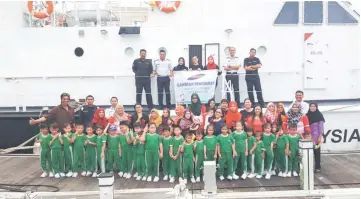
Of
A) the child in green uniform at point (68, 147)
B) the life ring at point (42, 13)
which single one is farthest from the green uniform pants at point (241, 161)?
the life ring at point (42, 13)

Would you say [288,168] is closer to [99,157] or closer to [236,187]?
[236,187]

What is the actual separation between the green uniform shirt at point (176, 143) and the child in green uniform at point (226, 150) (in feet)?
2.00

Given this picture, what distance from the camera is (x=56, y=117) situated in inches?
290

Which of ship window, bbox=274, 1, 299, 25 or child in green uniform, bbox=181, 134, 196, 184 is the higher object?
ship window, bbox=274, 1, 299, 25

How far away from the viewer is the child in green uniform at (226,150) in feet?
21.7

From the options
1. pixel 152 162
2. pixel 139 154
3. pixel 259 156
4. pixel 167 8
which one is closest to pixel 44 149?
pixel 139 154

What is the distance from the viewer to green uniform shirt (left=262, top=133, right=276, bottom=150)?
22.2 feet

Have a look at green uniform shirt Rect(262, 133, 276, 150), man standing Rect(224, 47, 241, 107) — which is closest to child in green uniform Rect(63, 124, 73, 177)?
green uniform shirt Rect(262, 133, 276, 150)

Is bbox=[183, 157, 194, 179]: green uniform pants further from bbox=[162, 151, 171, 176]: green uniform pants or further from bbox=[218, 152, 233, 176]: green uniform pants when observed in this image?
bbox=[218, 152, 233, 176]: green uniform pants

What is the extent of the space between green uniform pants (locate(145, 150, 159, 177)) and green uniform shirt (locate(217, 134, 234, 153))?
3.46 feet

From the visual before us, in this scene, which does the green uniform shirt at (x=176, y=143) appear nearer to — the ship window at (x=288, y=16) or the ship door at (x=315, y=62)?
the ship door at (x=315, y=62)

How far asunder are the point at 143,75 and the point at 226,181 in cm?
307

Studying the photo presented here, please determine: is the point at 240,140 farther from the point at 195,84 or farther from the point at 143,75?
the point at 143,75

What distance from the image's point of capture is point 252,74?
8602 mm
